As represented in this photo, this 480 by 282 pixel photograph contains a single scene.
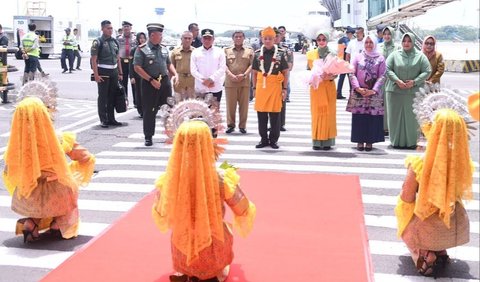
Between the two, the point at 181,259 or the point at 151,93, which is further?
the point at 151,93

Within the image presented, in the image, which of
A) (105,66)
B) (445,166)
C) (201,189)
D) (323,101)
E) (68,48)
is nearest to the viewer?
(201,189)

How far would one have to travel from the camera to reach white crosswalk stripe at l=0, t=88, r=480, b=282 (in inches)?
175

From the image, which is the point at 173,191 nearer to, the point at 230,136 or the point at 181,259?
the point at 181,259

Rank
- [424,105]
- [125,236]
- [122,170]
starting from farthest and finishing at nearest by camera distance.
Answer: [122,170], [125,236], [424,105]

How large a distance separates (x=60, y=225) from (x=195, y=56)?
500 cm

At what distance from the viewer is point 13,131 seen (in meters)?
4.32

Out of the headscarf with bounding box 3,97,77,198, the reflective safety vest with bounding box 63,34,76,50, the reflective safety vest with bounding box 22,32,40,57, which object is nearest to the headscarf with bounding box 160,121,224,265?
the headscarf with bounding box 3,97,77,198

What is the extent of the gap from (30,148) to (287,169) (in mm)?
3792

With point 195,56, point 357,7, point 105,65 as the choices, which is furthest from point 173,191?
point 357,7

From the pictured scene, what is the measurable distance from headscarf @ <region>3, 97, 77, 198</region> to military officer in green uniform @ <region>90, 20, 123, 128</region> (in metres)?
5.71

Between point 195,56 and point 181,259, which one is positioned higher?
point 195,56

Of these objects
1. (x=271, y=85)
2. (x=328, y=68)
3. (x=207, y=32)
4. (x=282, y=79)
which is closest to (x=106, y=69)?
(x=207, y=32)

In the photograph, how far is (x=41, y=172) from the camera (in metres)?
4.44

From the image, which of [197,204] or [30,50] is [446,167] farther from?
[30,50]
